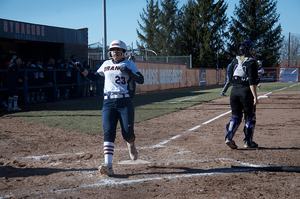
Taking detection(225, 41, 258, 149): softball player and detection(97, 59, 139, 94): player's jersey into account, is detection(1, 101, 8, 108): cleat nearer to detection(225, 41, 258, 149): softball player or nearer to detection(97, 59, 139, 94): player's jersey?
detection(97, 59, 139, 94): player's jersey

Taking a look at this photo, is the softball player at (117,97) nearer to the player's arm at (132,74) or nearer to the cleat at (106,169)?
the player's arm at (132,74)

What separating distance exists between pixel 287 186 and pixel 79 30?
19506 mm

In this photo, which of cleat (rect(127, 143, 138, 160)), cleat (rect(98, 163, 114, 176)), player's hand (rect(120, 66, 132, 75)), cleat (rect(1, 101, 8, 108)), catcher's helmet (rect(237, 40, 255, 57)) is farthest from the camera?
cleat (rect(1, 101, 8, 108))

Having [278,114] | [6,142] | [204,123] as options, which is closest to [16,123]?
[6,142]

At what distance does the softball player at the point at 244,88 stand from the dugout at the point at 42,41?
14.2 metres

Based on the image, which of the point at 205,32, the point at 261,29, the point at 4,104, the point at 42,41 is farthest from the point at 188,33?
the point at 4,104

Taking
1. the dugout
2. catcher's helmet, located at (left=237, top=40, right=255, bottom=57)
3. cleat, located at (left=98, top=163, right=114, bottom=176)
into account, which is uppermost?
the dugout

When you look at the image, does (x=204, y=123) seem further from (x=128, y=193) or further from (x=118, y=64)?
(x=128, y=193)

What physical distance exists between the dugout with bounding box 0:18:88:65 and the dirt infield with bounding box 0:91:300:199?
10.2 metres

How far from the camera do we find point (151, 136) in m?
7.24

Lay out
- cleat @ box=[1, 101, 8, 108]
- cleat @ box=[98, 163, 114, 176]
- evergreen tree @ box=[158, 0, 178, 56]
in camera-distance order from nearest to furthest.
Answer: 1. cleat @ box=[98, 163, 114, 176]
2. cleat @ box=[1, 101, 8, 108]
3. evergreen tree @ box=[158, 0, 178, 56]

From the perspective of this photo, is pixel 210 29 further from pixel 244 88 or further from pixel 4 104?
pixel 244 88

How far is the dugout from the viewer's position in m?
16.8

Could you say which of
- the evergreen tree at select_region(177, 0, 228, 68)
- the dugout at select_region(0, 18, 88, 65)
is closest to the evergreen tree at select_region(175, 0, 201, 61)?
the evergreen tree at select_region(177, 0, 228, 68)
